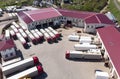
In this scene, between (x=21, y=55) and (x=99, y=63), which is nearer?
(x=99, y=63)

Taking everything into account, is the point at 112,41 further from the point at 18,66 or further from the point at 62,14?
the point at 18,66

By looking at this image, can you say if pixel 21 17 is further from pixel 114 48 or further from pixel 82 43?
pixel 114 48

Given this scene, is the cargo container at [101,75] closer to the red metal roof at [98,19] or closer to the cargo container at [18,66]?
the cargo container at [18,66]

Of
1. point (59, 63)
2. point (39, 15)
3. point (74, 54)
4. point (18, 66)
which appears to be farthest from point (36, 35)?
point (18, 66)

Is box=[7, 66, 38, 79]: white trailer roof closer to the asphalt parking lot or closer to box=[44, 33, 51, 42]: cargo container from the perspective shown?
the asphalt parking lot

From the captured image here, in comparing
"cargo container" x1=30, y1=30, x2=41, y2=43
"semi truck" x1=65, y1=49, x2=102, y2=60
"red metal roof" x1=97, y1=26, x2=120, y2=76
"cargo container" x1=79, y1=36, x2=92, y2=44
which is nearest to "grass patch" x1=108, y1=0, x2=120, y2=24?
"red metal roof" x1=97, y1=26, x2=120, y2=76

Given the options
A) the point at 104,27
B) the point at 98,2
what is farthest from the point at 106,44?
the point at 98,2
